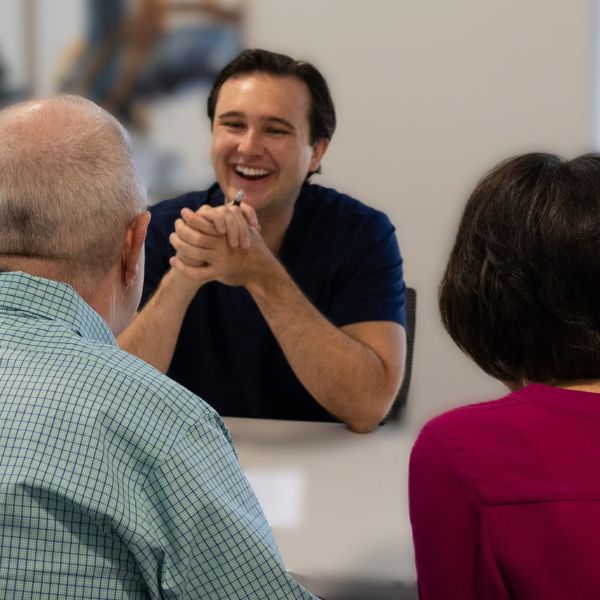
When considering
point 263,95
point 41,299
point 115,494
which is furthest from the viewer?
point 263,95

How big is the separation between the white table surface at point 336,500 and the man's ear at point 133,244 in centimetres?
41

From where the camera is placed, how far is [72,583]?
851 mm

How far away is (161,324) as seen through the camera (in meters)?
1.94

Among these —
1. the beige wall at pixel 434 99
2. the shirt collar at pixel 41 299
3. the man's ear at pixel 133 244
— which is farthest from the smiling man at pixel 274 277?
the beige wall at pixel 434 99

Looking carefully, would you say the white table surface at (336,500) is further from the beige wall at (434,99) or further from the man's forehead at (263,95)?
the beige wall at (434,99)

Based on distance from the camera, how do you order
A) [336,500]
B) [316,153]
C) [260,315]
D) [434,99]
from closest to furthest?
1. [336,500]
2. [260,315]
3. [316,153]
4. [434,99]

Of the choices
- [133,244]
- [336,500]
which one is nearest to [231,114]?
[336,500]

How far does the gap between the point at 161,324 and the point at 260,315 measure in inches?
10.9

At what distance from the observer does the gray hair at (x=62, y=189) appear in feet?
3.23

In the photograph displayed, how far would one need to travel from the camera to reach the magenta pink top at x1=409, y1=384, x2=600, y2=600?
0.89 metres

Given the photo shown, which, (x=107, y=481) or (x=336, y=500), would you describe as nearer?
(x=107, y=481)

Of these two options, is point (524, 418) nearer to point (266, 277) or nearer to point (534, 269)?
point (534, 269)

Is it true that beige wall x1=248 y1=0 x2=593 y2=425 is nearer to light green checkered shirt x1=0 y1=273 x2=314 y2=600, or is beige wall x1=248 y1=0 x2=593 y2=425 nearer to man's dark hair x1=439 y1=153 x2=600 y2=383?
man's dark hair x1=439 y1=153 x2=600 y2=383

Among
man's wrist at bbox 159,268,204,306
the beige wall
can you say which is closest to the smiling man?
man's wrist at bbox 159,268,204,306
